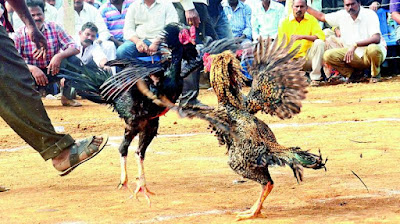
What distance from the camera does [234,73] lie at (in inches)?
196

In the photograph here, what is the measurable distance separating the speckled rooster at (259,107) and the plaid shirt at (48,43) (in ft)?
24.0

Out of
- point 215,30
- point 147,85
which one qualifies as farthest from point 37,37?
point 215,30

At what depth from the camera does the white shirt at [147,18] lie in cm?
1308

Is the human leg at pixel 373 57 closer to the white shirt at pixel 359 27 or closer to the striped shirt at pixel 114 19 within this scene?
the white shirt at pixel 359 27

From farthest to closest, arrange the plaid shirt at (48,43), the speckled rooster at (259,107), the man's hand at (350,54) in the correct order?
1. the man's hand at (350,54)
2. the plaid shirt at (48,43)
3. the speckled rooster at (259,107)

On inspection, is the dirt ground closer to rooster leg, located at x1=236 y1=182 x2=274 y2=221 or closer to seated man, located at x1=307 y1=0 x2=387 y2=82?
rooster leg, located at x1=236 y1=182 x2=274 y2=221

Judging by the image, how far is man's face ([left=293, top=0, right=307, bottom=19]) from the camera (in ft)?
44.6

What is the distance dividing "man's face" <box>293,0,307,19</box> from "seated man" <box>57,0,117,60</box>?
3.71 metres

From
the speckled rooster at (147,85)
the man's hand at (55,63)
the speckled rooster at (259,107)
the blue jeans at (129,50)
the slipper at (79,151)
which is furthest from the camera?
the blue jeans at (129,50)

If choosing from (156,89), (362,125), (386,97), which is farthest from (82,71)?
(386,97)

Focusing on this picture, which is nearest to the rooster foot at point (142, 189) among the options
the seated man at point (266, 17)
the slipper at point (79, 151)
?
the slipper at point (79, 151)

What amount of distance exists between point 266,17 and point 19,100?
33.2ft

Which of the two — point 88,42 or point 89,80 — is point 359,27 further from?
point 89,80

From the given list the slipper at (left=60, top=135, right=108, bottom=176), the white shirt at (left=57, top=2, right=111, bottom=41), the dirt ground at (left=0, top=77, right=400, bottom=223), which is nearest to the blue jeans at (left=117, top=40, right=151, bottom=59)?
the white shirt at (left=57, top=2, right=111, bottom=41)
